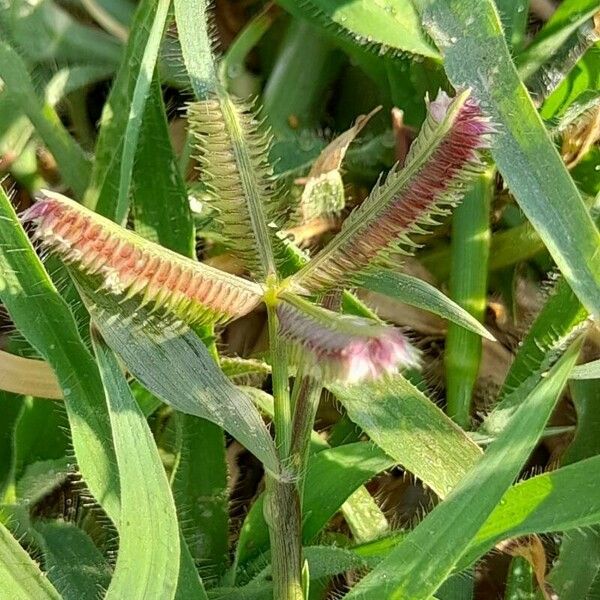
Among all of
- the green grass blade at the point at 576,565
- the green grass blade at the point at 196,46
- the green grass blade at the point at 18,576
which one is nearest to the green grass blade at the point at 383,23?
the green grass blade at the point at 196,46

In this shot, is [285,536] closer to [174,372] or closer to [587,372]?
[174,372]

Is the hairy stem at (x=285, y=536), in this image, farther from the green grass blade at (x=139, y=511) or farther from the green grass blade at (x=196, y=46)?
the green grass blade at (x=196, y=46)

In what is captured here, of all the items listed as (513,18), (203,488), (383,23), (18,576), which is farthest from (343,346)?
(513,18)

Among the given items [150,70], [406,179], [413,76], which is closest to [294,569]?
[406,179]

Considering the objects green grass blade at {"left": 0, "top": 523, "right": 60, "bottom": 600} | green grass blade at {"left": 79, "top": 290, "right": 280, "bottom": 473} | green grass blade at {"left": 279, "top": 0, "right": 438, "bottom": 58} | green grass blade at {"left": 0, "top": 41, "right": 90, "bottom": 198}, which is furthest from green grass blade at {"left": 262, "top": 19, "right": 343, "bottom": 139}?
green grass blade at {"left": 0, "top": 523, "right": 60, "bottom": 600}

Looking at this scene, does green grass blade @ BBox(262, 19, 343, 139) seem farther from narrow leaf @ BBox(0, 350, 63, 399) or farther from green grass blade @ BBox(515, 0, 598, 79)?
narrow leaf @ BBox(0, 350, 63, 399)

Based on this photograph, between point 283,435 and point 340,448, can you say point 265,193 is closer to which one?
point 283,435

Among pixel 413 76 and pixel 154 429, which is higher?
pixel 413 76
